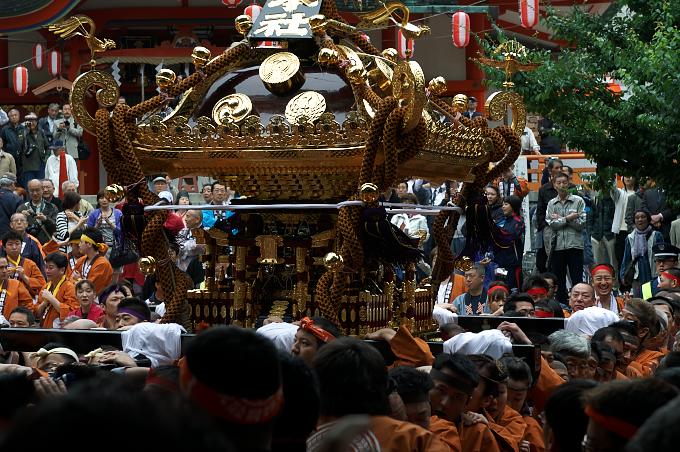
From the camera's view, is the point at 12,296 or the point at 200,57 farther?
the point at 12,296

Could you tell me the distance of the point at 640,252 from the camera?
13391mm

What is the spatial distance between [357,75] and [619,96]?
6.83 metres

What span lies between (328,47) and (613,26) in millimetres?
6953

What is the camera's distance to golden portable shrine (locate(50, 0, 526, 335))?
6.26 m

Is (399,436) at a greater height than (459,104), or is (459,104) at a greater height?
(459,104)

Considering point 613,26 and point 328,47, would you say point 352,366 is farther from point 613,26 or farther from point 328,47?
point 613,26

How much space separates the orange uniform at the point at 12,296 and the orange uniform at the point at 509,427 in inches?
230

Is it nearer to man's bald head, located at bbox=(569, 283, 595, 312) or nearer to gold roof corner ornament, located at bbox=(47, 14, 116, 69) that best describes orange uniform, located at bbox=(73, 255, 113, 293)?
gold roof corner ornament, located at bbox=(47, 14, 116, 69)

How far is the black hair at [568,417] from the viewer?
141 inches

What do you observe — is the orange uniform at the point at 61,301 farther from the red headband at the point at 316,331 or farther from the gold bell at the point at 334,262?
the red headband at the point at 316,331

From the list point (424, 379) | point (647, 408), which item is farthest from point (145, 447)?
point (424, 379)

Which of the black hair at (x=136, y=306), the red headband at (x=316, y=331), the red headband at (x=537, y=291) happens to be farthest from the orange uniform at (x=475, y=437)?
the red headband at (x=537, y=291)

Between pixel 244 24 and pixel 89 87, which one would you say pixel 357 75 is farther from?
pixel 89 87

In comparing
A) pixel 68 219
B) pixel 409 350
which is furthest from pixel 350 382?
pixel 68 219
